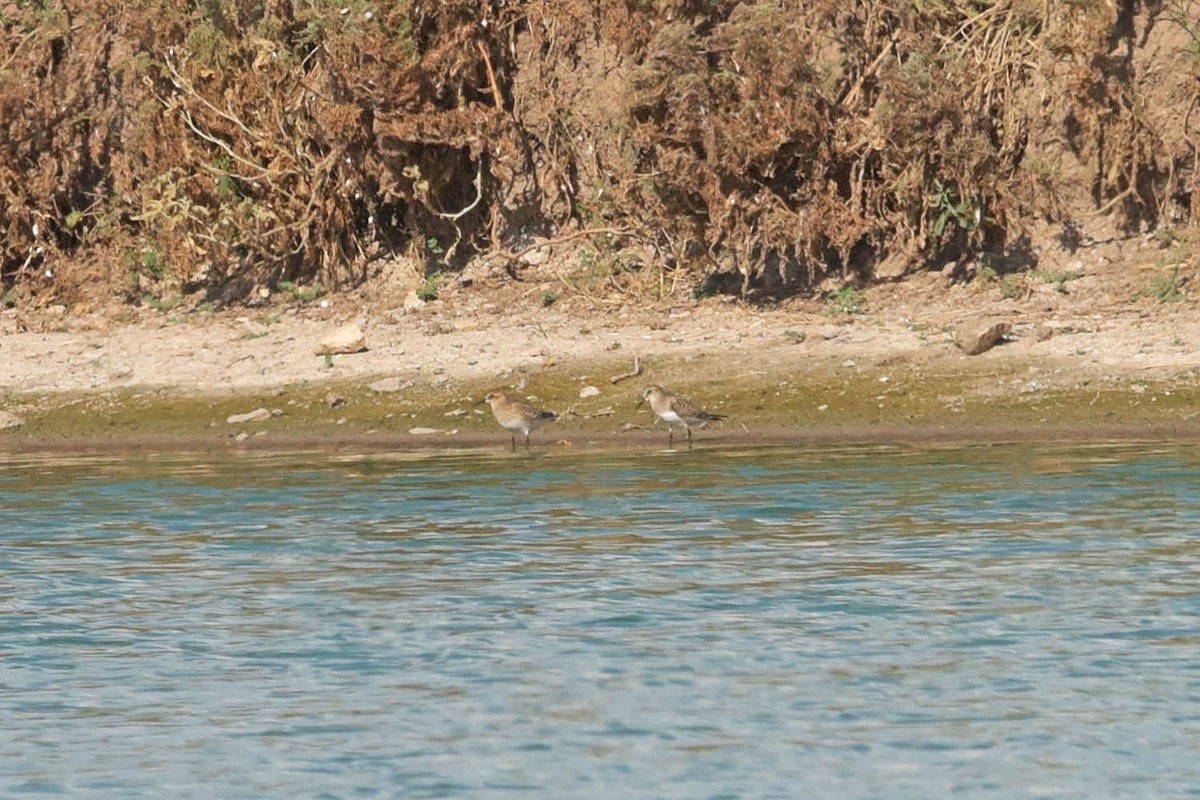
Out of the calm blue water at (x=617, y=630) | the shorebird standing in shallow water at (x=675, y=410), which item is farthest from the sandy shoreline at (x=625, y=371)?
the calm blue water at (x=617, y=630)

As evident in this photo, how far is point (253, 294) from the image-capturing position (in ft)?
67.3

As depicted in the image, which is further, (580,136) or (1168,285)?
(580,136)

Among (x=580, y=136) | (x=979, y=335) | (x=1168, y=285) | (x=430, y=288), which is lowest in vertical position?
(x=979, y=335)

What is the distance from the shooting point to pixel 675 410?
50.6 feet

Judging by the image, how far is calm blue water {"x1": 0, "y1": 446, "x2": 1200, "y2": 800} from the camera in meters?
7.07

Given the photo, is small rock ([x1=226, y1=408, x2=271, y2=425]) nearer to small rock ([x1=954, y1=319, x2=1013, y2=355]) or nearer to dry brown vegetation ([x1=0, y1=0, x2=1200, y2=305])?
dry brown vegetation ([x1=0, y1=0, x2=1200, y2=305])

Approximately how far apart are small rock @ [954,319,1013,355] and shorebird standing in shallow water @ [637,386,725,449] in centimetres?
226

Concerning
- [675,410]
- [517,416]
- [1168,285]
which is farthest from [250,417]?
[1168,285]

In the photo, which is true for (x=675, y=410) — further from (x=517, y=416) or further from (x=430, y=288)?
(x=430, y=288)

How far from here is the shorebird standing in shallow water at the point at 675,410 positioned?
1545cm

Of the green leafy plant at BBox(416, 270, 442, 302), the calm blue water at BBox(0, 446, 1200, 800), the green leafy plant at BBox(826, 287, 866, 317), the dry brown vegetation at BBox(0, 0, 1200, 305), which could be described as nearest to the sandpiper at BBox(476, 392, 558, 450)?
the calm blue water at BBox(0, 446, 1200, 800)

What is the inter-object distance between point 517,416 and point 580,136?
5.66m

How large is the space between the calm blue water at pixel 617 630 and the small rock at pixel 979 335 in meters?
2.08

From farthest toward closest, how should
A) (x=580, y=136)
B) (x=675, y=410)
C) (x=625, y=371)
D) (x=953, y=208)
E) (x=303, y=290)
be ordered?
(x=580, y=136)
(x=303, y=290)
(x=953, y=208)
(x=625, y=371)
(x=675, y=410)
